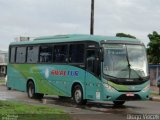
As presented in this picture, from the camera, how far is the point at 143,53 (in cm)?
2173

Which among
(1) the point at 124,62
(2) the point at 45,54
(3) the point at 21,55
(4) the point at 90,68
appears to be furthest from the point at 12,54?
(1) the point at 124,62

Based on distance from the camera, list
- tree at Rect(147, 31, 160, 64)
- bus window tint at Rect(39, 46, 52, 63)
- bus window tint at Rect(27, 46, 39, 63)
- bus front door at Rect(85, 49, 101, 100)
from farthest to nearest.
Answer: tree at Rect(147, 31, 160, 64) → bus window tint at Rect(27, 46, 39, 63) → bus window tint at Rect(39, 46, 52, 63) → bus front door at Rect(85, 49, 101, 100)

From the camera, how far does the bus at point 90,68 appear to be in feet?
68.2

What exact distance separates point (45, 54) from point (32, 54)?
1358 mm

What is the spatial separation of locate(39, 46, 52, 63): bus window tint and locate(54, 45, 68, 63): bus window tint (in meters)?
0.56

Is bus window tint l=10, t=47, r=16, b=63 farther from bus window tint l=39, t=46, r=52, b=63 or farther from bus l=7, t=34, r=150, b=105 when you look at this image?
bus window tint l=39, t=46, r=52, b=63

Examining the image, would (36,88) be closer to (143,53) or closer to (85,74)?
(85,74)

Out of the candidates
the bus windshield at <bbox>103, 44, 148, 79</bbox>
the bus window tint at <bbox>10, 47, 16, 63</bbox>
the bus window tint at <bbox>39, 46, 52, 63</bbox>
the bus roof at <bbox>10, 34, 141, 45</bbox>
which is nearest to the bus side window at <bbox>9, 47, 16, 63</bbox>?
the bus window tint at <bbox>10, 47, 16, 63</bbox>

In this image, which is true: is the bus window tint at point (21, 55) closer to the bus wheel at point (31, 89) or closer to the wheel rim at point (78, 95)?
the bus wheel at point (31, 89)

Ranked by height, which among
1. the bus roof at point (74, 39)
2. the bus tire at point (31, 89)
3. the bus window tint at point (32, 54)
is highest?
the bus roof at point (74, 39)

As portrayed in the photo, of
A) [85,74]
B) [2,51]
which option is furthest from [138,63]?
[2,51]

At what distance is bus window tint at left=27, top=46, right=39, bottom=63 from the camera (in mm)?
26375

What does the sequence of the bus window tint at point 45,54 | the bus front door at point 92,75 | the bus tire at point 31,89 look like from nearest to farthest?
the bus front door at point 92,75 → the bus window tint at point 45,54 → the bus tire at point 31,89

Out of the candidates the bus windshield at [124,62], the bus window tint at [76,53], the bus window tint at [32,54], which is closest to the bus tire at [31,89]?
the bus window tint at [32,54]
